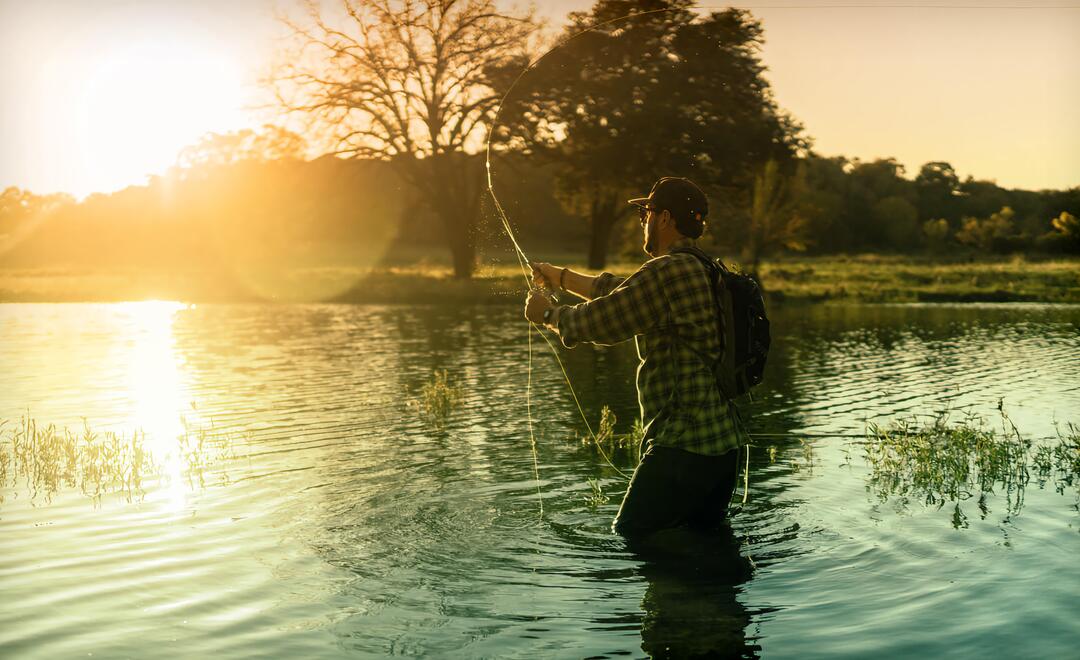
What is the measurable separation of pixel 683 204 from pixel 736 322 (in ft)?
2.52

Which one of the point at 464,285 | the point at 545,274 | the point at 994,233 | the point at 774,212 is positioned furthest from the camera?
the point at 994,233

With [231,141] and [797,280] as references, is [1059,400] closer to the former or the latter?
[797,280]

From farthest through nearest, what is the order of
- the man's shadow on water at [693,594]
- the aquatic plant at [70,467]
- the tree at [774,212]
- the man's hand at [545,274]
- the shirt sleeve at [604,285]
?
the tree at [774,212] → the aquatic plant at [70,467] → the man's hand at [545,274] → the shirt sleeve at [604,285] → the man's shadow on water at [693,594]

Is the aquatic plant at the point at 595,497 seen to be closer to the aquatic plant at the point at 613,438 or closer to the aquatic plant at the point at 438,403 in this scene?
the aquatic plant at the point at 613,438

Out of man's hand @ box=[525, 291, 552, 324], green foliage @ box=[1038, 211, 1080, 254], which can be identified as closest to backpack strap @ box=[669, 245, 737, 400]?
man's hand @ box=[525, 291, 552, 324]

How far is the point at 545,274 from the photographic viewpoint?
23.3ft

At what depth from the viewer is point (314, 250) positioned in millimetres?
75250

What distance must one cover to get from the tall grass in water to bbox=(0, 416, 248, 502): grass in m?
6.70

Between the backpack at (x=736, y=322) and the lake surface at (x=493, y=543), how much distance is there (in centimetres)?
119

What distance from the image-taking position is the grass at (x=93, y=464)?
1064cm

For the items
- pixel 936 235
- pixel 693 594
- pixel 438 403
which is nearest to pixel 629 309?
pixel 693 594

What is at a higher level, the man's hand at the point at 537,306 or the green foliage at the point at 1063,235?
the green foliage at the point at 1063,235

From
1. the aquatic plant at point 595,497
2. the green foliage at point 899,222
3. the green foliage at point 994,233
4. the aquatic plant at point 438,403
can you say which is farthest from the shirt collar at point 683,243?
the green foliage at point 899,222

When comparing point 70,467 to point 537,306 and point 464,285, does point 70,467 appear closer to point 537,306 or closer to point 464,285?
point 537,306
